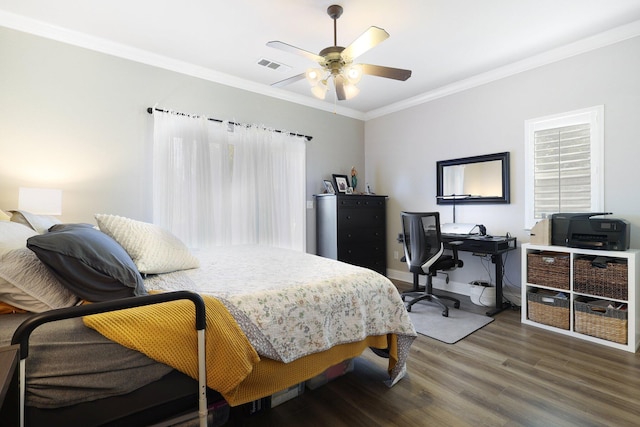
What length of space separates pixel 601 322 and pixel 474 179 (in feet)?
6.21

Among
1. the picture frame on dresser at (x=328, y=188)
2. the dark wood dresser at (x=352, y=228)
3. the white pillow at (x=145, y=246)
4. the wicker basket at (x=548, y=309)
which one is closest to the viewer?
the white pillow at (x=145, y=246)

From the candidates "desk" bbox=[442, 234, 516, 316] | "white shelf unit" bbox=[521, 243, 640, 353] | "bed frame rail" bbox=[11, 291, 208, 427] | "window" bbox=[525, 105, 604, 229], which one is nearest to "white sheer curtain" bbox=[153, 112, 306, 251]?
"desk" bbox=[442, 234, 516, 316]

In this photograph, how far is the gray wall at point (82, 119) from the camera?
8.05ft

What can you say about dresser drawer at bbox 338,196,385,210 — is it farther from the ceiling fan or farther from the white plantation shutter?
the white plantation shutter

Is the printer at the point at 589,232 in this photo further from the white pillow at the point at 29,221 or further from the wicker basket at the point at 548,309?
the white pillow at the point at 29,221

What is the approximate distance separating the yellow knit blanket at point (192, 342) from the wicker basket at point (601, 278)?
278 centimetres

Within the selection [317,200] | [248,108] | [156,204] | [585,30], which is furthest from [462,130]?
[156,204]

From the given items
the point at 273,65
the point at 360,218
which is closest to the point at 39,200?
the point at 273,65

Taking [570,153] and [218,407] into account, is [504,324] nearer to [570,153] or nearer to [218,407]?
[570,153]

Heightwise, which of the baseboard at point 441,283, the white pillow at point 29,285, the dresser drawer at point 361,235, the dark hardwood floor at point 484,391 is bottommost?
the dark hardwood floor at point 484,391

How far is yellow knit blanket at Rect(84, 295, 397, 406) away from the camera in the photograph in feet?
3.67

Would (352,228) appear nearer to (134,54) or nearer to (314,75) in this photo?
A: (314,75)

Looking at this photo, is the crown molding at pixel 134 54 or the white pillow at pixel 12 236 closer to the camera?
the white pillow at pixel 12 236

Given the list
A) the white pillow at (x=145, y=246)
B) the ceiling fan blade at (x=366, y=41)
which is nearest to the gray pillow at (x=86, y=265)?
the white pillow at (x=145, y=246)
